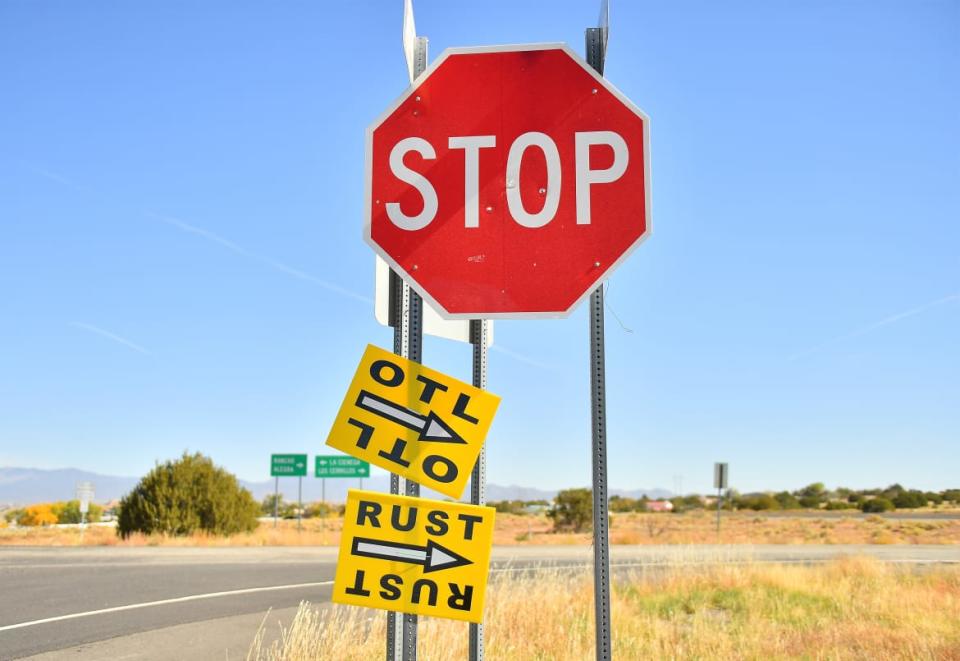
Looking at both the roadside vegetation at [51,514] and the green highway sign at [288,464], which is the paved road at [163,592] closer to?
the green highway sign at [288,464]

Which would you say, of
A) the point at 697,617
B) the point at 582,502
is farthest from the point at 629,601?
the point at 582,502

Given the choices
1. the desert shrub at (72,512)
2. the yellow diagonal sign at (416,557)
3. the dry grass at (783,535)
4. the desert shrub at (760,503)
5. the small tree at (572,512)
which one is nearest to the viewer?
the yellow diagonal sign at (416,557)

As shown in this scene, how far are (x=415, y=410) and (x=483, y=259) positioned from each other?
71 cm

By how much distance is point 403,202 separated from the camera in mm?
3639

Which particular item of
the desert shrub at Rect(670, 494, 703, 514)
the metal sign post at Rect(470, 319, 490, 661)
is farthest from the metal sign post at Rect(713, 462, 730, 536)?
the desert shrub at Rect(670, 494, 703, 514)

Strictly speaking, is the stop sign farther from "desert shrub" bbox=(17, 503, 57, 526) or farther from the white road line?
"desert shrub" bbox=(17, 503, 57, 526)

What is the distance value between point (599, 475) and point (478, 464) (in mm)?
721

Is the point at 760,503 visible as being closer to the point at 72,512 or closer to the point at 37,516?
the point at 72,512

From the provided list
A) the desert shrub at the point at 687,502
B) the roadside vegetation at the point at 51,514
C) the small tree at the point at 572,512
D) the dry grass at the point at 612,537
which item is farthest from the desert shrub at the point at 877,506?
the roadside vegetation at the point at 51,514

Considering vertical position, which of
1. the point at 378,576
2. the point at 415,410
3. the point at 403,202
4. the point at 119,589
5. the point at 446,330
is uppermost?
the point at 403,202

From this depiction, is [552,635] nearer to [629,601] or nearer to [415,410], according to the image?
[629,601]

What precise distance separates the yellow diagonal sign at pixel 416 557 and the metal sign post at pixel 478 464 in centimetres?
49

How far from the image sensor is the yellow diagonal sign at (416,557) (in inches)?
135

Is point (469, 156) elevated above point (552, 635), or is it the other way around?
point (469, 156)
